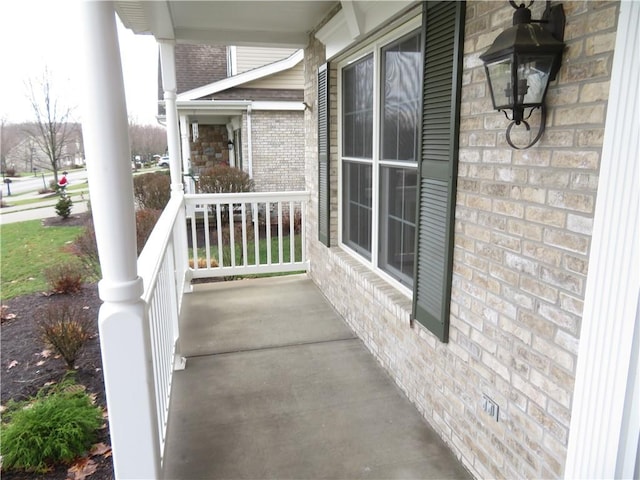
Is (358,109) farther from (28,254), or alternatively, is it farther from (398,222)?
(28,254)

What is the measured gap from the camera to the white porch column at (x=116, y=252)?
1.30m

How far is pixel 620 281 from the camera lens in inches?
53.8

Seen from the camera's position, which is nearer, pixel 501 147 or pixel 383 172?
pixel 501 147

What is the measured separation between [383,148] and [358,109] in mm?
694

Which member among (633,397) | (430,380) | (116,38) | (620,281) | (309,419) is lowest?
(309,419)

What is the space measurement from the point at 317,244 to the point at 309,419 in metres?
2.55

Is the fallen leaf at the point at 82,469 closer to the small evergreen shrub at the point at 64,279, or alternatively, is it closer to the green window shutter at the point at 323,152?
the green window shutter at the point at 323,152

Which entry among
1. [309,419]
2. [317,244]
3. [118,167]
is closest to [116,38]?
[118,167]

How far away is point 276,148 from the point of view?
11.1 metres

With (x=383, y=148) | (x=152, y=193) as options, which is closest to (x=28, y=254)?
(x=152, y=193)

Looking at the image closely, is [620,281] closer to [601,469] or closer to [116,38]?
[601,469]

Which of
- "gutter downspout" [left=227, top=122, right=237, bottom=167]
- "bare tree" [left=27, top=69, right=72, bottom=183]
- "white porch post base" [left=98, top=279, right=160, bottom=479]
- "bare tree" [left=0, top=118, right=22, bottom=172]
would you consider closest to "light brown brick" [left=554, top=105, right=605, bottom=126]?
"white porch post base" [left=98, top=279, right=160, bottom=479]

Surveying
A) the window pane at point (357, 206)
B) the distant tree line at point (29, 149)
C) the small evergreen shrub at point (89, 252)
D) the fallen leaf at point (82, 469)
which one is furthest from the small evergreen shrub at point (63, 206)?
the fallen leaf at point (82, 469)

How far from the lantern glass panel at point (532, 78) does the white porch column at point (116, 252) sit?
1.27 m
